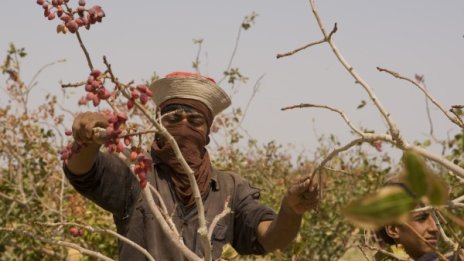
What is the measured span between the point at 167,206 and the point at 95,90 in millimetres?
1432

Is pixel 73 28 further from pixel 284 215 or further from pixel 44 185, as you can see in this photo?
pixel 44 185

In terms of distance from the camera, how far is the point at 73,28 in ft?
5.96

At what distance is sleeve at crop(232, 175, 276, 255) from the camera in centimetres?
327

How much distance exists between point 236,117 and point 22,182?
11.6ft

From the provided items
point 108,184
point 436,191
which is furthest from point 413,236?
point 436,191

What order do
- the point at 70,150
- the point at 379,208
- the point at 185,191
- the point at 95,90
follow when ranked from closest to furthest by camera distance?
the point at 379,208 → the point at 95,90 → the point at 70,150 → the point at 185,191

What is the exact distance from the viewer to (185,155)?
321 centimetres

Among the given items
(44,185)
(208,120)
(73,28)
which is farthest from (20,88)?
(73,28)

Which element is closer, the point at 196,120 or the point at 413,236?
the point at 413,236

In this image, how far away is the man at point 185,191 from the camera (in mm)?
2912

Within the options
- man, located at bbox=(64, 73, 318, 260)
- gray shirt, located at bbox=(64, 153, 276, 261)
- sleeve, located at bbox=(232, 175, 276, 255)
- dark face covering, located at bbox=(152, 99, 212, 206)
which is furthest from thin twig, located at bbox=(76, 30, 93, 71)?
sleeve, located at bbox=(232, 175, 276, 255)

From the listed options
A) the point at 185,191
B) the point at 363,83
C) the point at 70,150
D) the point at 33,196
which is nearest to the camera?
the point at 363,83

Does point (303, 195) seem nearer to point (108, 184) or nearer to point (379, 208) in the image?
point (108, 184)

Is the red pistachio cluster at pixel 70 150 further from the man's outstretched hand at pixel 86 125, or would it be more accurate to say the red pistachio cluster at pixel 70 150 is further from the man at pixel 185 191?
the man at pixel 185 191
